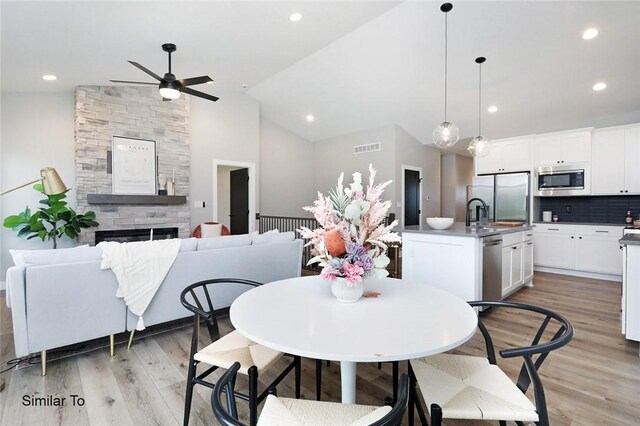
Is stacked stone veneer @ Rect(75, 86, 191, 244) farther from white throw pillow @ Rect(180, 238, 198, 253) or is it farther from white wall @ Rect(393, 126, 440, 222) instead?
white wall @ Rect(393, 126, 440, 222)

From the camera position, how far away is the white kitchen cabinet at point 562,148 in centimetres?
516

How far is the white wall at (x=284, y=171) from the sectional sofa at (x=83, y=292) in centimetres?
453

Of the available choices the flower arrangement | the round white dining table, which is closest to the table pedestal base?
the round white dining table

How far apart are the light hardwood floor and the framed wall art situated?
278 cm

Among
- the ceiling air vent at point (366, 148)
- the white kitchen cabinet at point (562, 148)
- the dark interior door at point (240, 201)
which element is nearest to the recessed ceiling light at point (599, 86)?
the white kitchen cabinet at point (562, 148)

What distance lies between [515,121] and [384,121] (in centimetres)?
247

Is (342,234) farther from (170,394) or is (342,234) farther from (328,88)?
(328,88)

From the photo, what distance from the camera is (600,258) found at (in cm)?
492

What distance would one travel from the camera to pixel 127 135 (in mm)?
5316

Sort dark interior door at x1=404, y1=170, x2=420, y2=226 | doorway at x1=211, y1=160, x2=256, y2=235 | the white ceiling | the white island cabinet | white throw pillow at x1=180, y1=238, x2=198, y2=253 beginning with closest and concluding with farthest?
1. the white island cabinet
2. white throw pillow at x1=180, y1=238, x2=198, y2=253
3. the white ceiling
4. doorway at x1=211, y1=160, x2=256, y2=235
5. dark interior door at x1=404, y1=170, x2=420, y2=226

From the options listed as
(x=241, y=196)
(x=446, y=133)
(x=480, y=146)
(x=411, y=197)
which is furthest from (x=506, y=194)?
(x=241, y=196)

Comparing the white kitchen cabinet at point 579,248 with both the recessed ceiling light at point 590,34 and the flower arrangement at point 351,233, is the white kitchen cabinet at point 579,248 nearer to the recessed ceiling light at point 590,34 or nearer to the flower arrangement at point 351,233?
the recessed ceiling light at point 590,34

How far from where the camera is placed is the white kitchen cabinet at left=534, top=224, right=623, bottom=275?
482 cm

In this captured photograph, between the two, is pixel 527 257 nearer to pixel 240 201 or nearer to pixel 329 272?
pixel 329 272
